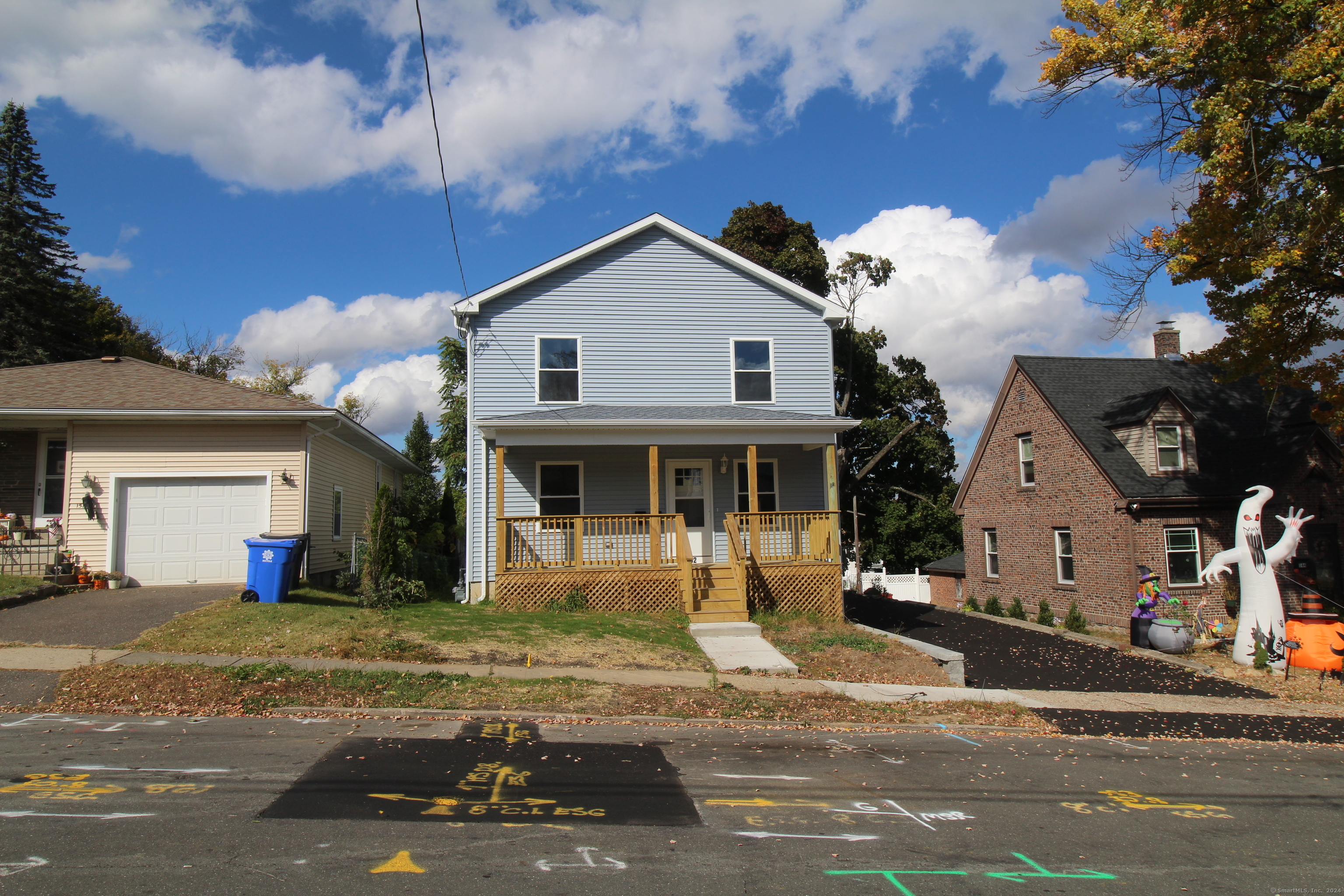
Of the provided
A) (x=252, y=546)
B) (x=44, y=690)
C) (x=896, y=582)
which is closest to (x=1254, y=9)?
(x=252, y=546)

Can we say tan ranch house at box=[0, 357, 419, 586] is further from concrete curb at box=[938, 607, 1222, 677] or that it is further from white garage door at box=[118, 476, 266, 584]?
concrete curb at box=[938, 607, 1222, 677]

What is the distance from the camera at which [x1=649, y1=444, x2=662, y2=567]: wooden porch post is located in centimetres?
1527

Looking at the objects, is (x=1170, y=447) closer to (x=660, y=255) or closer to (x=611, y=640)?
(x=660, y=255)

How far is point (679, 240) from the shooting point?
59.9 ft

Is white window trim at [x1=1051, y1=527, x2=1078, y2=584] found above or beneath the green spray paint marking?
above

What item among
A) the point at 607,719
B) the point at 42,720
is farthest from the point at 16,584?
the point at 607,719

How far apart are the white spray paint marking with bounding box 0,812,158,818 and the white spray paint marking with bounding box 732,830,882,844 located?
12.6 feet

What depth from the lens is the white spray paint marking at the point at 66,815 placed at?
506 cm

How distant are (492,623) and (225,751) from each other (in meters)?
6.00

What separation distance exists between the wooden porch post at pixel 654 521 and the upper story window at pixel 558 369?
2801mm

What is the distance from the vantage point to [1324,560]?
2091cm

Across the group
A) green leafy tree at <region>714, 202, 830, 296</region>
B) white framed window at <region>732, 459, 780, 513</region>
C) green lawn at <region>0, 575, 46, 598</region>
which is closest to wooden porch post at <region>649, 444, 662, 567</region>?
white framed window at <region>732, 459, 780, 513</region>

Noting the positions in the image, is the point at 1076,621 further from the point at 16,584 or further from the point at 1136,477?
the point at 16,584

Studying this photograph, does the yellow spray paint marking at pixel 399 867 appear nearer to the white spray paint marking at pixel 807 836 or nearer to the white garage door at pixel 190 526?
the white spray paint marking at pixel 807 836
